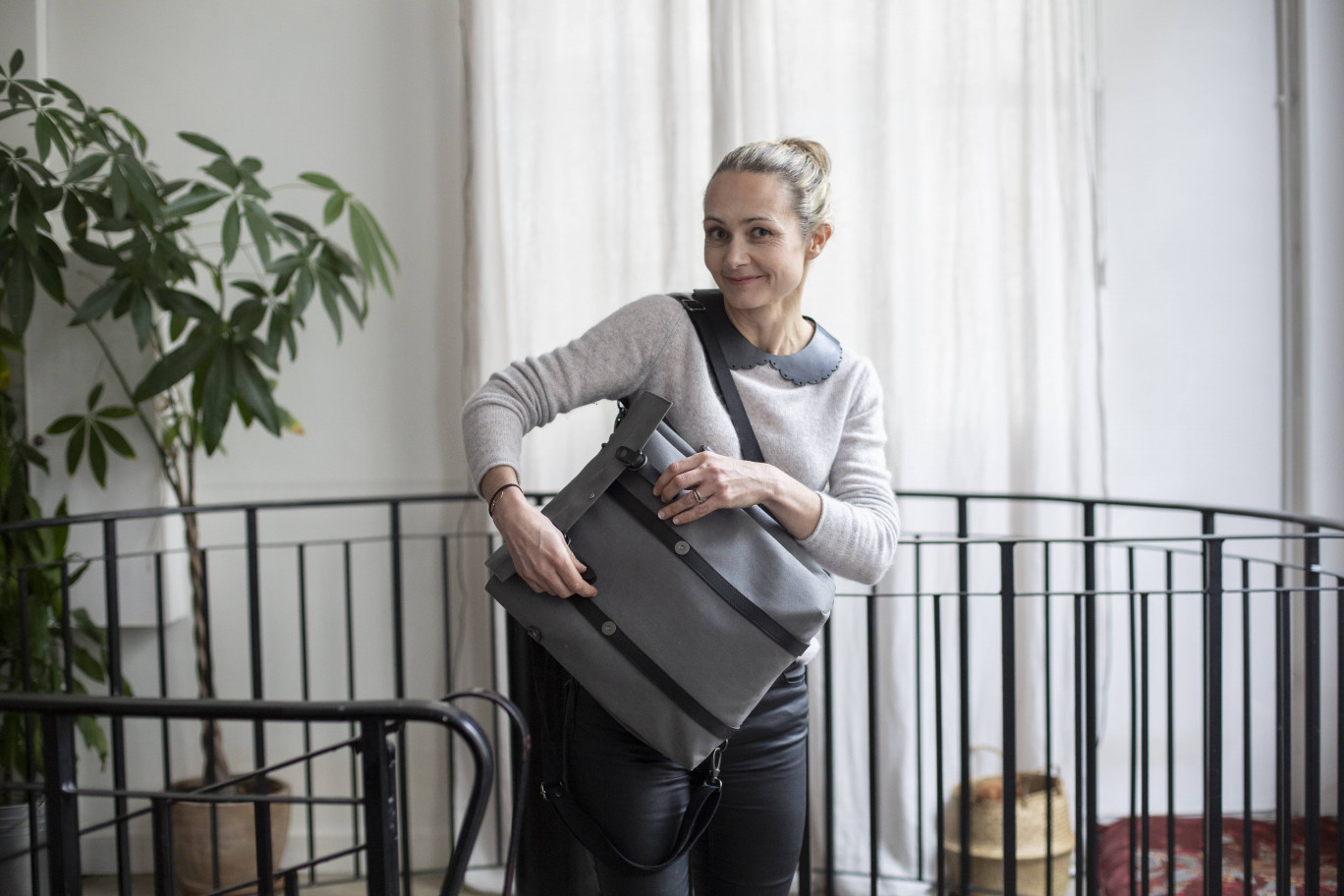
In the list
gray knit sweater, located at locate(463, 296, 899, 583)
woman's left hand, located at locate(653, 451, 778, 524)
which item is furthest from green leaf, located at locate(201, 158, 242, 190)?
woman's left hand, located at locate(653, 451, 778, 524)

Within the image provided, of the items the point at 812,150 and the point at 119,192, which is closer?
the point at 812,150

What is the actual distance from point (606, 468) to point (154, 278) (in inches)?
58.1

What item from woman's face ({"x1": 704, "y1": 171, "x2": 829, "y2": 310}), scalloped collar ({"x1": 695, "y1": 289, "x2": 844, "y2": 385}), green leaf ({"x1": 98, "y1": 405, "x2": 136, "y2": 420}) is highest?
woman's face ({"x1": 704, "y1": 171, "x2": 829, "y2": 310})

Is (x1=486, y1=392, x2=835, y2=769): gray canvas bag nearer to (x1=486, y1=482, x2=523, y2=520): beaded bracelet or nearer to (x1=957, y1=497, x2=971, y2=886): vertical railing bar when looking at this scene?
(x1=486, y1=482, x2=523, y2=520): beaded bracelet

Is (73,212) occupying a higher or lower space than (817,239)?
higher

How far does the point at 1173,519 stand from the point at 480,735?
242 cm

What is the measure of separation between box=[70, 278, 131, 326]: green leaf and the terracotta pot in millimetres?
1108

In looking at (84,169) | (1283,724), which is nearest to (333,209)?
(84,169)

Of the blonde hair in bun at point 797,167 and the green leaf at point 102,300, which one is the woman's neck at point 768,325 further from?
the green leaf at point 102,300

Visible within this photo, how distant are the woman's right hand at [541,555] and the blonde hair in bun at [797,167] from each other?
0.50 m

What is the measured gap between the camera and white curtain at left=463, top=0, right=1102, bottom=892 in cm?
244

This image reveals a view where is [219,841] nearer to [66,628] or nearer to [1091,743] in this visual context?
[66,628]

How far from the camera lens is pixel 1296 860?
2383 millimetres

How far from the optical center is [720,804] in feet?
4.10
